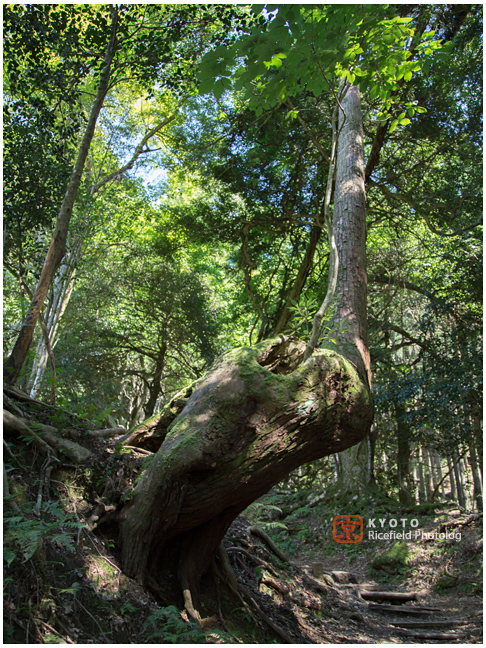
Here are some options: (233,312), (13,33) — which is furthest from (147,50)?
(233,312)

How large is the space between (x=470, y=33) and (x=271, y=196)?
5152 mm

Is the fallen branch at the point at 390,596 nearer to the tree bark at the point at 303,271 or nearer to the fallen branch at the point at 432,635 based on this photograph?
the fallen branch at the point at 432,635

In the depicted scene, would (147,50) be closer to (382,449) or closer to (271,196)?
(271,196)

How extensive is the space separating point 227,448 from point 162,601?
1.27 m

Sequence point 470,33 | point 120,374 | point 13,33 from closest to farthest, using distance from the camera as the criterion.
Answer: point 13,33 < point 470,33 < point 120,374

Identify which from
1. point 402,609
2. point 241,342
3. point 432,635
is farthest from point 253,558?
point 241,342

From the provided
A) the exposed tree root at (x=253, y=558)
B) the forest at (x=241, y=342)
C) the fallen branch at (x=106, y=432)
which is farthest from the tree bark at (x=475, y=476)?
the fallen branch at (x=106, y=432)

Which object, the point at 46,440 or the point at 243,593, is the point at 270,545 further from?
the point at 46,440

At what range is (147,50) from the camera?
225 inches

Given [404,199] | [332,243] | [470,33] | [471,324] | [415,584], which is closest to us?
[332,243]

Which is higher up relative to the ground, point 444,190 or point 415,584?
point 444,190

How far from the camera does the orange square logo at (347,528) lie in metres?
9.49

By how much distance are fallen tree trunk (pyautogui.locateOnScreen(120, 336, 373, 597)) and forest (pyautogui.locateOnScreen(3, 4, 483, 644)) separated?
17mm

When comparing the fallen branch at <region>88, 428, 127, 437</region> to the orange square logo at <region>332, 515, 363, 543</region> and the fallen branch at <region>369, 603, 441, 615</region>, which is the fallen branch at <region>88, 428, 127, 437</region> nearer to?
the fallen branch at <region>369, 603, 441, 615</region>
